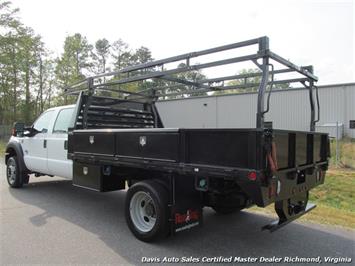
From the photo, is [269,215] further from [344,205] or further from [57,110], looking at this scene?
[57,110]

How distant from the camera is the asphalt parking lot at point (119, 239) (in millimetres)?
4172

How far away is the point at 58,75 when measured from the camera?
1700 inches

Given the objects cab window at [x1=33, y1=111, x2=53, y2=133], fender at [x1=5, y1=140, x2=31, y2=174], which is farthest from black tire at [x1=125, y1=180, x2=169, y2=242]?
fender at [x1=5, y1=140, x2=31, y2=174]

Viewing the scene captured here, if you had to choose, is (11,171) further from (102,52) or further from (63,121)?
(102,52)

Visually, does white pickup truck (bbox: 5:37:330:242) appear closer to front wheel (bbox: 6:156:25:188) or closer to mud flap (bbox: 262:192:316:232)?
mud flap (bbox: 262:192:316:232)

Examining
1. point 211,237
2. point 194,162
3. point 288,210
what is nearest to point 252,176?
point 194,162

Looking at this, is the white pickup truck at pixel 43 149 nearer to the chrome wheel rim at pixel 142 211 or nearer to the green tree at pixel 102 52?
the chrome wheel rim at pixel 142 211

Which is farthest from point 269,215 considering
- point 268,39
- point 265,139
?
point 268,39

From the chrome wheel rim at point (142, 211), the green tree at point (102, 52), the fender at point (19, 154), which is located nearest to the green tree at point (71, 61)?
the green tree at point (102, 52)

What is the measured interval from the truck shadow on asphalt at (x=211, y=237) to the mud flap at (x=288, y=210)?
376 mm

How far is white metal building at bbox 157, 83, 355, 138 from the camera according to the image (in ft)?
84.3

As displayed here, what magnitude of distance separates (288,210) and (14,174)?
700cm

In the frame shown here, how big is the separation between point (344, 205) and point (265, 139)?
5703 millimetres

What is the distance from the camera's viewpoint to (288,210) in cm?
447
